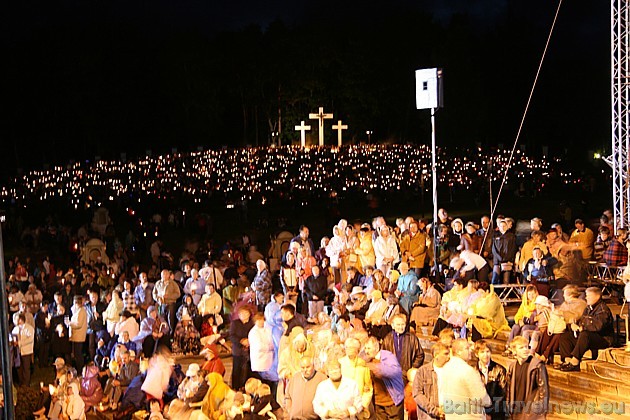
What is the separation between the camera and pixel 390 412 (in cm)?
874

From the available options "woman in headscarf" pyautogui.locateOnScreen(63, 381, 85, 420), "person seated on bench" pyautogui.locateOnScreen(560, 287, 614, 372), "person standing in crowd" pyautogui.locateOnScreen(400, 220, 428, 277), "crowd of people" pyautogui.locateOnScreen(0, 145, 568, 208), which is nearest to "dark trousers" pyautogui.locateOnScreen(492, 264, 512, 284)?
"person standing in crowd" pyautogui.locateOnScreen(400, 220, 428, 277)

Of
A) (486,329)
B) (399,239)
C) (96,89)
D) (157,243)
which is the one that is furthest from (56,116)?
(486,329)

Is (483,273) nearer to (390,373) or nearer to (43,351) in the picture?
(390,373)

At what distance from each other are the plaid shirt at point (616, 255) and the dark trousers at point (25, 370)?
802 centimetres

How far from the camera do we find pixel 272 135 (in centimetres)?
5525

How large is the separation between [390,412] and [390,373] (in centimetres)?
43

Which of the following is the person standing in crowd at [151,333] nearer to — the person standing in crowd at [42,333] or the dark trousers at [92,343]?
the dark trousers at [92,343]

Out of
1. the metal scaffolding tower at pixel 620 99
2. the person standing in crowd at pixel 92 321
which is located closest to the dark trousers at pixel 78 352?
the person standing in crowd at pixel 92 321

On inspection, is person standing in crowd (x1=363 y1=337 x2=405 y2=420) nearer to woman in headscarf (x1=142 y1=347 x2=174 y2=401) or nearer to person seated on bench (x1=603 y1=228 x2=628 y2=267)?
woman in headscarf (x1=142 y1=347 x2=174 y2=401)

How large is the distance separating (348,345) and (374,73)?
1992 inches

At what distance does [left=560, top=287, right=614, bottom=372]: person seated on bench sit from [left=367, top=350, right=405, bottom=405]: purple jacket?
6.99ft

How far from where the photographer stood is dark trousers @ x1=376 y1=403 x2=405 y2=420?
872cm

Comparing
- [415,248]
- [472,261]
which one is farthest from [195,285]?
[472,261]

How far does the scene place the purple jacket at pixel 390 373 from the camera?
856cm
